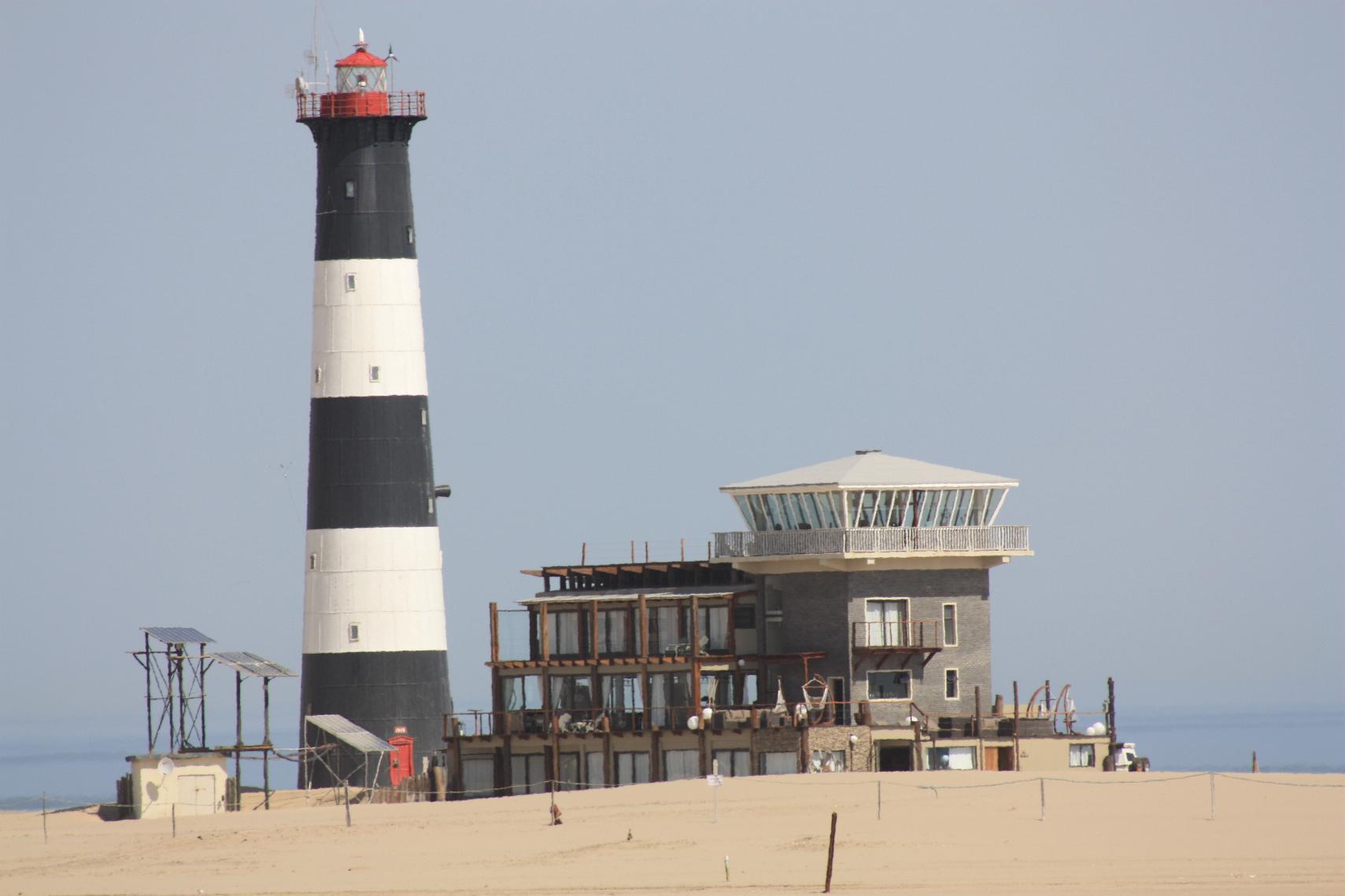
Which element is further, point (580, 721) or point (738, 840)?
point (580, 721)

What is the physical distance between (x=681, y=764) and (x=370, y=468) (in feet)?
39.5

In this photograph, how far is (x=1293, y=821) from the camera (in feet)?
188

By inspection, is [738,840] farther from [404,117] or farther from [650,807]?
[404,117]

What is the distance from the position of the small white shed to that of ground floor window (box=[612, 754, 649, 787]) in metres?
10.8

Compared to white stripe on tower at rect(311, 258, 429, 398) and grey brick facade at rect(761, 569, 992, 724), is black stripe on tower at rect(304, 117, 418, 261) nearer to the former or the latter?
white stripe on tower at rect(311, 258, 429, 398)

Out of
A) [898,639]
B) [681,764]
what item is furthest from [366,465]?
[898,639]

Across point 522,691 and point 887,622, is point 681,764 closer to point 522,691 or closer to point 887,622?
point 887,622

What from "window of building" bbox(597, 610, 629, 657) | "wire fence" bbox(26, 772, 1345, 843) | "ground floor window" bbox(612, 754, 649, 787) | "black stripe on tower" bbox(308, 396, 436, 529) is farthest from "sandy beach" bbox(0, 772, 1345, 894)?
"black stripe on tower" bbox(308, 396, 436, 529)

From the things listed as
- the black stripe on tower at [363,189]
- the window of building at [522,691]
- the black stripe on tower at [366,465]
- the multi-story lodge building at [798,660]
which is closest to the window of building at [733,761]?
the multi-story lodge building at [798,660]

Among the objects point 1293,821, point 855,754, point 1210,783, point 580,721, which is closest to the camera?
point 1293,821

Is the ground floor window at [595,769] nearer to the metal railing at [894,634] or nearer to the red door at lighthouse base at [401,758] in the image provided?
the red door at lighthouse base at [401,758]

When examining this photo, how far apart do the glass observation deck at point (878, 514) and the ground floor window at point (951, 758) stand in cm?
533

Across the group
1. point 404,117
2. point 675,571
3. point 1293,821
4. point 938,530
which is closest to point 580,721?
point 675,571

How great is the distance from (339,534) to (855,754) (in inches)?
624
